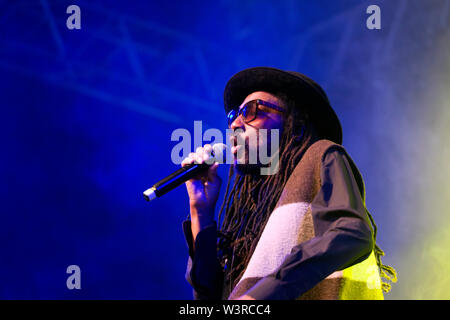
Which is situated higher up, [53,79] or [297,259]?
[53,79]

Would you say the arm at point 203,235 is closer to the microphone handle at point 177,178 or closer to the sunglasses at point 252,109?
the microphone handle at point 177,178

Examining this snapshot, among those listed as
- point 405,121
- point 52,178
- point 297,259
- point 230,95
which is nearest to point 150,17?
point 52,178

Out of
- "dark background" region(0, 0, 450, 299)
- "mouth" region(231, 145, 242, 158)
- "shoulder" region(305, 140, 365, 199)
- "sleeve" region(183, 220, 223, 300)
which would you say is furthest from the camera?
"dark background" region(0, 0, 450, 299)

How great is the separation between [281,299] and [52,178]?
9.96 ft

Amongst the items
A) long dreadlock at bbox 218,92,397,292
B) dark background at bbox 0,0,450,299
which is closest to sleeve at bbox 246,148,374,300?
long dreadlock at bbox 218,92,397,292

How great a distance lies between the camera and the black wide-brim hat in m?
1.86

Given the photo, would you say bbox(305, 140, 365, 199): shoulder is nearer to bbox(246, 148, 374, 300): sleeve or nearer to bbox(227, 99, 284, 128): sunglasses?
bbox(246, 148, 374, 300): sleeve

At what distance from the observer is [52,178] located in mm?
3639

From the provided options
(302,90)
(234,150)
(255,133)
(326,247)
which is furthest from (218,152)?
(326,247)

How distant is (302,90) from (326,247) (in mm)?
932

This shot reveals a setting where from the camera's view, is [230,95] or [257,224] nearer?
[257,224]

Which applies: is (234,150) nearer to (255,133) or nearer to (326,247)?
(255,133)

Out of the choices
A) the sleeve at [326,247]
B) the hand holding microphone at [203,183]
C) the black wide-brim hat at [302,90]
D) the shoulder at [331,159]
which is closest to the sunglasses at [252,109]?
the black wide-brim hat at [302,90]

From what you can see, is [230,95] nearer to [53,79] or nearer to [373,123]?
[373,123]
